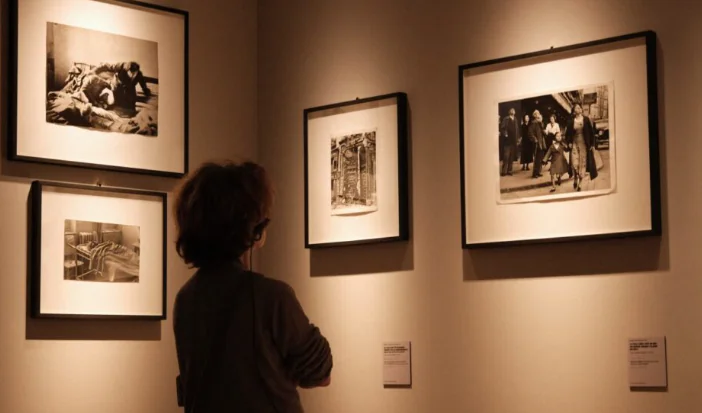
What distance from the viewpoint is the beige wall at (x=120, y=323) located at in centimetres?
379

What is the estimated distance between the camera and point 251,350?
261cm

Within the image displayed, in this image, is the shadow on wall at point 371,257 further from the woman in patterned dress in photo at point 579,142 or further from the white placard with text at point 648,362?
the white placard with text at point 648,362

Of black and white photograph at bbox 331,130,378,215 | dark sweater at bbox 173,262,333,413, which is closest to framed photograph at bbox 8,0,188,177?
black and white photograph at bbox 331,130,378,215

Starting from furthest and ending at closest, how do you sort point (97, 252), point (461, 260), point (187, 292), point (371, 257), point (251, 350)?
point (371, 257), point (97, 252), point (461, 260), point (187, 292), point (251, 350)

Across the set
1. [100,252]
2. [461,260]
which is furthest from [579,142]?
[100,252]

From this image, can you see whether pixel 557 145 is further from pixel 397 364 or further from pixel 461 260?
pixel 397 364

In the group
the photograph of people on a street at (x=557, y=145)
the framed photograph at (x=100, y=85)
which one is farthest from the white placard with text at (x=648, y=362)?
the framed photograph at (x=100, y=85)

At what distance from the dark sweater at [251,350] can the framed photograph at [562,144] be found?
120 cm

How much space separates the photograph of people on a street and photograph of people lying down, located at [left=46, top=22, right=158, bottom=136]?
136cm

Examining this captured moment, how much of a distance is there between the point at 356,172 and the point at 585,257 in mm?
1002

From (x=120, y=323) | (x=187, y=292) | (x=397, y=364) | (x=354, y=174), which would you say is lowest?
(x=397, y=364)

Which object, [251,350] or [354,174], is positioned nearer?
[251,350]

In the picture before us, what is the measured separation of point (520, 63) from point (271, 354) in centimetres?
156

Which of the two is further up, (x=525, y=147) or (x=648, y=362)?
(x=525, y=147)
